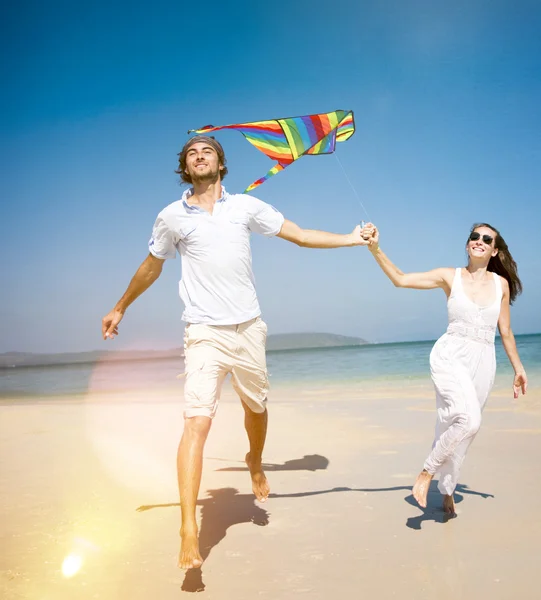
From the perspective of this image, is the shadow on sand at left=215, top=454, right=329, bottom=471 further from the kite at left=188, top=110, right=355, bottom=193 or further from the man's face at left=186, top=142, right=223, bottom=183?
the man's face at left=186, top=142, right=223, bottom=183

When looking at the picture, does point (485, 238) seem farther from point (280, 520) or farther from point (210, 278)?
point (280, 520)

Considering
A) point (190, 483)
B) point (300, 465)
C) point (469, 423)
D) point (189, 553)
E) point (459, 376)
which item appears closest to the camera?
point (189, 553)

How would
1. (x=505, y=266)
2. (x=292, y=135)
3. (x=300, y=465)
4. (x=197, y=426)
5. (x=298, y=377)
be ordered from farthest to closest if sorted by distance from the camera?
(x=298, y=377)
(x=300, y=465)
(x=292, y=135)
(x=505, y=266)
(x=197, y=426)

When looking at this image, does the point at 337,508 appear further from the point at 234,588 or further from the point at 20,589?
the point at 20,589

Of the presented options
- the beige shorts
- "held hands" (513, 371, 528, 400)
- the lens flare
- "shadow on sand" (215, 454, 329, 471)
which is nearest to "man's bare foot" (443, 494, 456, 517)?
"held hands" (513, 371, 528, 400)

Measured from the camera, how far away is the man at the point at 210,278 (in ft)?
13.1

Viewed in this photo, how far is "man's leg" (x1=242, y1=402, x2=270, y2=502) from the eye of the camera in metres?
4.84

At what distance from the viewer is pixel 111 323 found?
4.40 metres

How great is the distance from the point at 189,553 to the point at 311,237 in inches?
93.1

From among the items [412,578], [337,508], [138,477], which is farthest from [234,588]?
[138,477]

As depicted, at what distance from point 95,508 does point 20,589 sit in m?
1.57

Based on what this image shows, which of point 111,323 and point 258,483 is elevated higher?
point 111,323

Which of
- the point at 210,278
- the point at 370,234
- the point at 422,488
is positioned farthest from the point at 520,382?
the point at 210,278

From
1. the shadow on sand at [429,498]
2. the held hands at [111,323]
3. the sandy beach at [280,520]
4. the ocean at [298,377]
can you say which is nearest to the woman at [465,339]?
the shadow on sand at [429,498]
